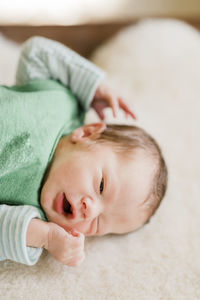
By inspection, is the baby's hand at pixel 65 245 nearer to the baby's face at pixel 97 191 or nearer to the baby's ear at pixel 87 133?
the baby's face at pixel 97 191

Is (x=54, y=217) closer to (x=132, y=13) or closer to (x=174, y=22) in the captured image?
(x=174, y=22)

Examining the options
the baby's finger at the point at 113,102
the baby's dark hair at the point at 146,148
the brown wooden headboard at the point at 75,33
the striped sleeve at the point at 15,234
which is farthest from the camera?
the brown wooden headboard at the point at 75,33

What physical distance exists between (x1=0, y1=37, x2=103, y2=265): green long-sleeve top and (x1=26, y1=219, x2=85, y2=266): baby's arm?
0.02m

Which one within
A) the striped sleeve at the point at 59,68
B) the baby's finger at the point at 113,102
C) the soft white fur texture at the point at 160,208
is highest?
the striped sleeve at the point at 59,68

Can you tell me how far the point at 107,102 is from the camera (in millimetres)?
920

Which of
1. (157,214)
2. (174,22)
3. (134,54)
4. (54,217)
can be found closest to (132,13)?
(174,22)

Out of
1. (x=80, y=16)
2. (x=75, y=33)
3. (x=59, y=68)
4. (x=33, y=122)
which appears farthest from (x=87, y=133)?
(x=80, y=16)

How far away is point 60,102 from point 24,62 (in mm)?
168

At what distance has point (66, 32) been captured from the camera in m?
1.44

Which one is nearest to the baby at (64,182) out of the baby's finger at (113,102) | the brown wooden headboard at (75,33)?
the baby's finger at (113,102)

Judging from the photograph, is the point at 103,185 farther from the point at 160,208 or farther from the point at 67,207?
the point at 160,208

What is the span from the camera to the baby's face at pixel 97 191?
669mm

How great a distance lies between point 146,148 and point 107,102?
0.74 ft

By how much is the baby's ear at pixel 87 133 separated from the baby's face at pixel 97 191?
0.04 metres
